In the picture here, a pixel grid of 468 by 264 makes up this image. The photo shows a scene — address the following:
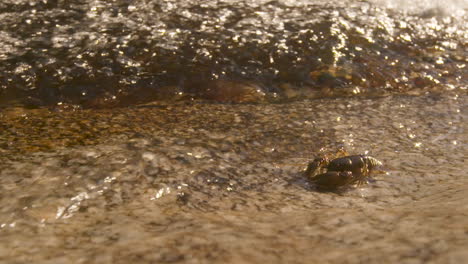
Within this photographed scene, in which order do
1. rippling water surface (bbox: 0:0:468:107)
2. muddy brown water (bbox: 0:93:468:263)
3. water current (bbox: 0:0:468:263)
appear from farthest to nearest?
rippling water surface (bbox: 0:0:468:107)
water current (bbox: 0:0:468:263)
muddy brown water (bbox: 0:93:468:263)

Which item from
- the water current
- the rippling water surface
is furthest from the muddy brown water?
the rippling water surface

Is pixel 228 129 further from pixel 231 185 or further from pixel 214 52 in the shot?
pixel 214 52

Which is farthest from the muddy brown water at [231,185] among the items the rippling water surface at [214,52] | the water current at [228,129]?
the rippling water surface at [214,52]

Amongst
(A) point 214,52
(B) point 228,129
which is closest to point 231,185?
(B) point 228,129

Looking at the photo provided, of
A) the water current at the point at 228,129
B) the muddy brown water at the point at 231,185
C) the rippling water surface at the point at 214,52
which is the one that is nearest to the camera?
the muddy brown water at the point at 231,185

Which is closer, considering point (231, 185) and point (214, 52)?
point (231, 185)

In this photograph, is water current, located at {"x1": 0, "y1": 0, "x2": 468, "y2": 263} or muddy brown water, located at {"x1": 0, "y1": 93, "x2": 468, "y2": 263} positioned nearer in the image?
muddy brown water, located at {"x1": 0, "y1": 93, "x2": 468, "y2": 263}

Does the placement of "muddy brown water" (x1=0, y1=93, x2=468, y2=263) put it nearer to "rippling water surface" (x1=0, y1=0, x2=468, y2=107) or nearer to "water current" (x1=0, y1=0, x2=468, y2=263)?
"water current" (x1=0, y1=0, x2=468, y2=263)

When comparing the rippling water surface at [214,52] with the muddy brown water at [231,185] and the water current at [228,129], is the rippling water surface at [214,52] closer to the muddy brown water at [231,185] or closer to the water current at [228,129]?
the water current at [228,129]
